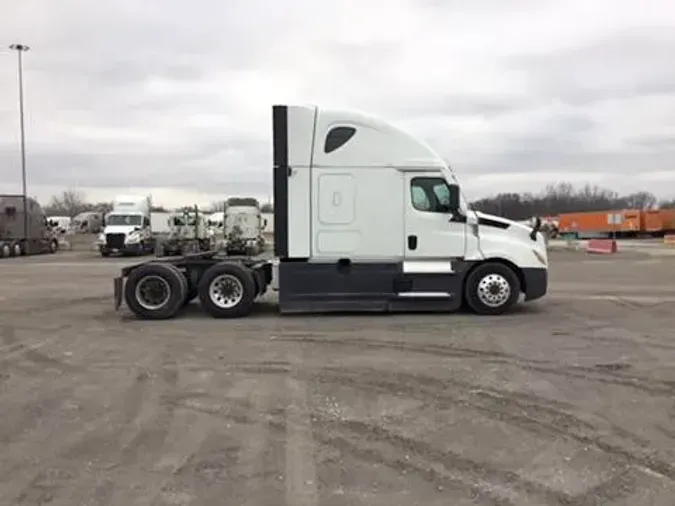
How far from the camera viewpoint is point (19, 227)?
1896 inches

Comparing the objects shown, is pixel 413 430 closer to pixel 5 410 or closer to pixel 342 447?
pixel 342 447

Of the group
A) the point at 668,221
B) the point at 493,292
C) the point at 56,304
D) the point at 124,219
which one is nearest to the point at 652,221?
the point at 668,221

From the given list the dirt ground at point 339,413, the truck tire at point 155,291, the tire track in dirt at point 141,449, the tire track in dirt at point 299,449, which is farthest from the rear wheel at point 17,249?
the tire track in dirt at point 299,449

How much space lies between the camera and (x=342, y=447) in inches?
Result: 247

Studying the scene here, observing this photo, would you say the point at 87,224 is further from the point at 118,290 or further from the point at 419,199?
the point at 419,199

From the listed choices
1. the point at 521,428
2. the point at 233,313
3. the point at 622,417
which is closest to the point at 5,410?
the point at 521,428

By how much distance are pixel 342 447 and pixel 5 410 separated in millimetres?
3382

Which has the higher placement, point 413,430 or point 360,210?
point 360,210

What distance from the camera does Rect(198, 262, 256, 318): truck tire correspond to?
49.1ft

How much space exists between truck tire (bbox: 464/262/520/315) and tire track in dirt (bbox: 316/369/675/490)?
594 cm

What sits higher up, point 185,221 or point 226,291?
point 185,221

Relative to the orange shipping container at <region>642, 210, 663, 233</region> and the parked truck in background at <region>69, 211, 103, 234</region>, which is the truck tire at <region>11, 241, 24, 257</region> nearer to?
the parked truck in background at <region>69, 211, 103, 234</region>

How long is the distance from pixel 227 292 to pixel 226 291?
0.03 m

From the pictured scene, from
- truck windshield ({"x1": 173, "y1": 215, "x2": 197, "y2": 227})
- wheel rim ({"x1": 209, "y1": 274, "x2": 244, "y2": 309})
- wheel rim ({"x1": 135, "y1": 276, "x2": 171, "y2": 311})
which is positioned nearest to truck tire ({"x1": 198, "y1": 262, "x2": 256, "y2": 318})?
wheel rim ({"x1": 209, "y1": 274, "x2": 244, "y2": 309})
